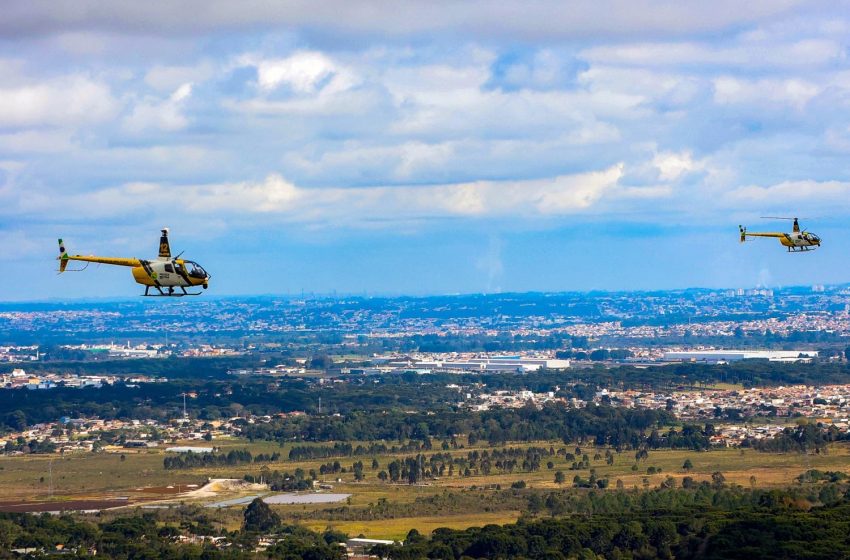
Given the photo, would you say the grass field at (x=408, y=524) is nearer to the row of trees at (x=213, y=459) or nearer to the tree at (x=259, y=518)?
the tree at (x=259, y=518)

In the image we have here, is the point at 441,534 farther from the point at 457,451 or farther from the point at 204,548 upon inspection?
the point at 457,451

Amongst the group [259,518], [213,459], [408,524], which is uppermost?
[259,518]

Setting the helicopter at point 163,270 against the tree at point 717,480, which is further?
the tree at point 717,480

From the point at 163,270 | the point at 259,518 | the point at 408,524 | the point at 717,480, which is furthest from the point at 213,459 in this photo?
the point at 163,270

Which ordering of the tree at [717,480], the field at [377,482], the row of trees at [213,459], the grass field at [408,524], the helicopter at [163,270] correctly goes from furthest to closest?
the row of trees at [213,459], the tree at [717,480], the field at [377,482], the grass field at [408,524], the helicopter at [163,270]

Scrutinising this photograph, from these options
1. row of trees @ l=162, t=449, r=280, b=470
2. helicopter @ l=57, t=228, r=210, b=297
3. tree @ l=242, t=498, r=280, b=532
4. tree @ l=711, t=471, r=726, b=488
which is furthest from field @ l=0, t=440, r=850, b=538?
helicopter @ l=57, t=228, r=210, b=297

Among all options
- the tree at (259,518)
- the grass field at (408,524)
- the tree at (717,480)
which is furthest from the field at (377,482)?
the tree at (259,518)

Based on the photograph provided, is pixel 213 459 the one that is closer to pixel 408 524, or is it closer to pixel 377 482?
pixel 377 482
